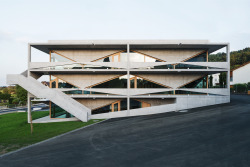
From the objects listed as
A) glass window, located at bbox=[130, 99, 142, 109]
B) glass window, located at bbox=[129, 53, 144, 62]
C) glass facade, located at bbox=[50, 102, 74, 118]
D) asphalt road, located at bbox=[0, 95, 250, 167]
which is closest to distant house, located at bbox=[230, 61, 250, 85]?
asphalt road, located at bbox=[0, 95, 250, 167]

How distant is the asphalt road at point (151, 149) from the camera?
19.9 ft

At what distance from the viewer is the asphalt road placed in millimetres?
6051

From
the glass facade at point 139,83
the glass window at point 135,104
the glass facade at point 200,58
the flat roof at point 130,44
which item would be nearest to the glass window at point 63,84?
the flat roof at point 130,44

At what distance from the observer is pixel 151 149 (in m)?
7.20

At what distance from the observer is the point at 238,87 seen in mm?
34062

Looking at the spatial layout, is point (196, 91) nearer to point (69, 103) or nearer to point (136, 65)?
point (136, 65)

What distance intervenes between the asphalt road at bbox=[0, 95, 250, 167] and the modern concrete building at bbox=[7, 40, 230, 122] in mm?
6890

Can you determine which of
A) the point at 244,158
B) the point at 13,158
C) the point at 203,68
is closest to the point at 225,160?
the point at 244,158

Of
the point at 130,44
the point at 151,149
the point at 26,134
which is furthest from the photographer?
the point at 130,44

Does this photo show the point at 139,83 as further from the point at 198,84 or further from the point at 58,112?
the point at 58,112

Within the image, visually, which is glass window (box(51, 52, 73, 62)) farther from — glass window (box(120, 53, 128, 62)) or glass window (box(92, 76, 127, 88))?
glass window (box(120, 53, 128, 62))

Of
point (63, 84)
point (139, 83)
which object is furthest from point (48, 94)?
point (139, 83)

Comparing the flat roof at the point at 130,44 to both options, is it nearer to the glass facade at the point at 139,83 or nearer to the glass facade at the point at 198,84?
the glass facade at the point at 139,83

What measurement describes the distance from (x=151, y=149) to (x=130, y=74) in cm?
1177
